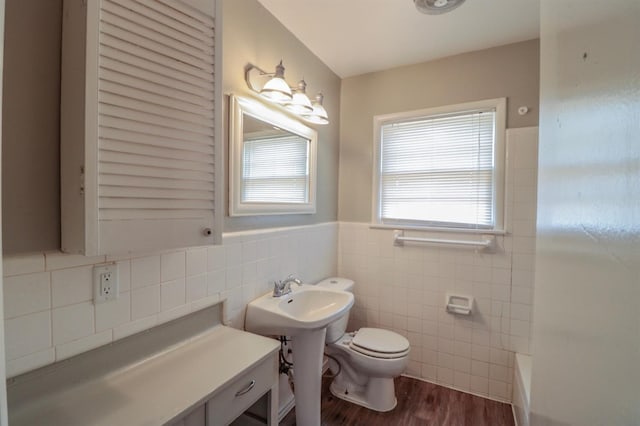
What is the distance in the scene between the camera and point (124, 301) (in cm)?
104

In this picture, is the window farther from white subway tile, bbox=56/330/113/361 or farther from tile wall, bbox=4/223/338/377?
white subway tile, bbox=56/330/113/361

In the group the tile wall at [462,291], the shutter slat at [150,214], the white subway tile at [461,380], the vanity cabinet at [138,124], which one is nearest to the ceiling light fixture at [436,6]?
the tile wall at [462,291]

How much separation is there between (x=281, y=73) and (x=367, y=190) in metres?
1.27

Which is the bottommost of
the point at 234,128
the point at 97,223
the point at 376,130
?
the point at 97,223

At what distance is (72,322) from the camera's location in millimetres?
905

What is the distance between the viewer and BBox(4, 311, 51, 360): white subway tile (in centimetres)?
78

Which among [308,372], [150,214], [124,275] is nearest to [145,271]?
[124,275]

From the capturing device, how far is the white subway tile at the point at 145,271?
3.50 ft

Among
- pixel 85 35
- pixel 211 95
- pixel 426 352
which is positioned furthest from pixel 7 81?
pixel 426 352

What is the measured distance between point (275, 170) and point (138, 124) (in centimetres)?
101

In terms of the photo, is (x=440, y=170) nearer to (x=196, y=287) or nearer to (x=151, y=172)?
(x=196, y=287)

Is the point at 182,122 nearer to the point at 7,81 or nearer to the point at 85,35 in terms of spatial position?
the point at 85,35

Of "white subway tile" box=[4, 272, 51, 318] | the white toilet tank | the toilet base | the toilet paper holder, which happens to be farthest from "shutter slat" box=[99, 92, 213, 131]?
the toilet paper holder

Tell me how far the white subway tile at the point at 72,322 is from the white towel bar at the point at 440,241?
1977 millimetres
